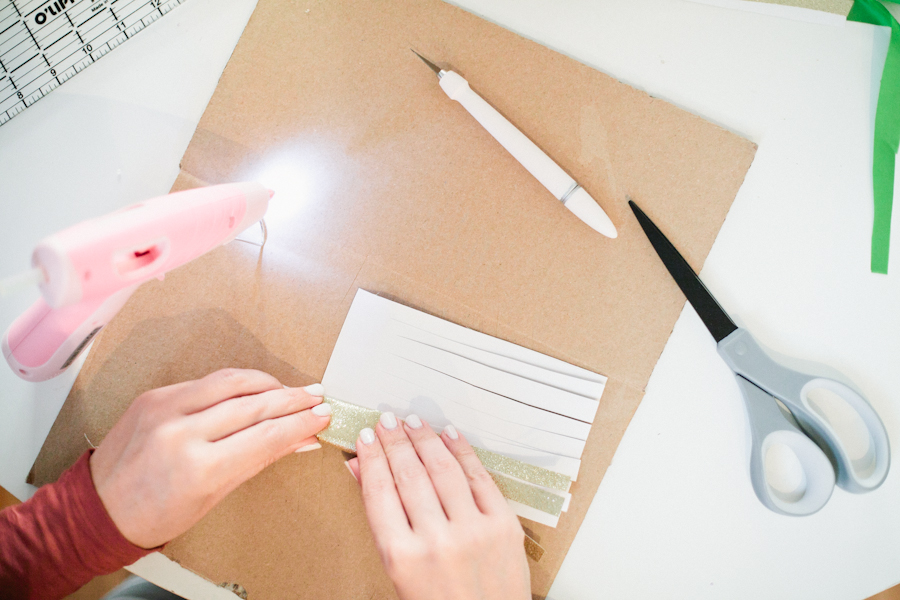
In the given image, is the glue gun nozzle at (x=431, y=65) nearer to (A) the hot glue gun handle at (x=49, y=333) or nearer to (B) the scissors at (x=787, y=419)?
(B) the scissors at (x=787, y=419)

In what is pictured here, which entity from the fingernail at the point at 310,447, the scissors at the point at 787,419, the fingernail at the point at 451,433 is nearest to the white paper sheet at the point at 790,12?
the scissors at the point at 787,419

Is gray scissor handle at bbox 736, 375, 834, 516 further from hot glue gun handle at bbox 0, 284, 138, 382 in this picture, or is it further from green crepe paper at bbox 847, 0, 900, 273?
hot glue gun handle at bbox 0, 284, 138, 382

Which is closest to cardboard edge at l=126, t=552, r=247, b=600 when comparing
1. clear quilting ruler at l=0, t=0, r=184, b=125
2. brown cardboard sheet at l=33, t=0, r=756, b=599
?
brown cardboard sheet at l=33, t=0, r=756, b=599

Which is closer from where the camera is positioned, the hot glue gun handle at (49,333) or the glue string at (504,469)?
the hot glue gun handle at (49,333)

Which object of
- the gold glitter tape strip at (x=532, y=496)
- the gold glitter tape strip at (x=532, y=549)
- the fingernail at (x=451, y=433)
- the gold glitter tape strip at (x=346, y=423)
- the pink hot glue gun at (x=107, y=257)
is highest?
the pink hot glue gun at (x=107, y=257)

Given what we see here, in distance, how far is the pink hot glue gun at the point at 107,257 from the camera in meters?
0.32

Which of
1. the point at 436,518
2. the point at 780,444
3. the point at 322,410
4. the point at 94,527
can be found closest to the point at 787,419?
the point at 780,444

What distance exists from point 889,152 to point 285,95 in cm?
71

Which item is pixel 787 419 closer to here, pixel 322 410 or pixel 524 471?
pixel 524 471

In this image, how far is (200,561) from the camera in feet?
1.82

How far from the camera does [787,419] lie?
0.55 metres

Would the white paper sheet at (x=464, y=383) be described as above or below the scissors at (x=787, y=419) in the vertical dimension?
above

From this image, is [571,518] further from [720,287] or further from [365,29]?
[365,29]

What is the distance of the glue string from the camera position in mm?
544
